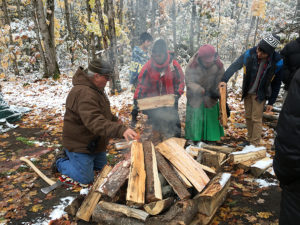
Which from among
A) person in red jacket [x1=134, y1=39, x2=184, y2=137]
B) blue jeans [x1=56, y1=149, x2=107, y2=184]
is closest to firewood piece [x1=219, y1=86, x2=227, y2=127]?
person in red jacket [x1=134, y1=39, x2=184, y2=137]

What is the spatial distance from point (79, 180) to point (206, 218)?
215cm

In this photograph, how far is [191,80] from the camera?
4715 mm

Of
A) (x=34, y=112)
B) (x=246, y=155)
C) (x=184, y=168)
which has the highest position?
(x=184, y=168)

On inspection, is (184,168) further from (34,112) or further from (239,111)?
(34,112)

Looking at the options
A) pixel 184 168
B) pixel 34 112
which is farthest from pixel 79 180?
pixel 34 112

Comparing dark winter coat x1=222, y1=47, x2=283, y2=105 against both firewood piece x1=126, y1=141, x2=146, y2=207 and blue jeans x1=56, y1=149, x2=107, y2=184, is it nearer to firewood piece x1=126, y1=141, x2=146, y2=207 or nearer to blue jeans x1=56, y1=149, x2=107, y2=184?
firewood piece x1=126, y1=141, x2=146, y2=207

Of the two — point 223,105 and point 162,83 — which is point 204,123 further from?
point 162,83

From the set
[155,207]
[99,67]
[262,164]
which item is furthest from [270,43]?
[155,207]

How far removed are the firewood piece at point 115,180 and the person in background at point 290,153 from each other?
1.85 metres

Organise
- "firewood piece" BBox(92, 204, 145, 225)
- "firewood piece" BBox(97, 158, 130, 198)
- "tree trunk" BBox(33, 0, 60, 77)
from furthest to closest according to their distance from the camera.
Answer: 1. "tree trunk" BBox(33, 0, 60, 77)
2. "firewood piece" BBox(97, 158, 130, 198)
3. "firewood piece" BBox(92, 204, 145, 225)

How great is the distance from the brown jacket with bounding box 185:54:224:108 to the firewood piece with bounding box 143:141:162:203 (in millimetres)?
1985

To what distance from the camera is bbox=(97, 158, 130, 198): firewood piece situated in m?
2.70

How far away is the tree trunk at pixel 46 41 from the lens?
489 inches

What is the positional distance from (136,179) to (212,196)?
0.96 metres
